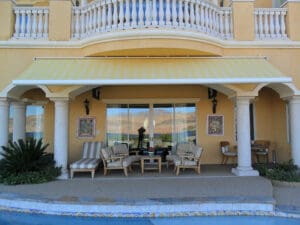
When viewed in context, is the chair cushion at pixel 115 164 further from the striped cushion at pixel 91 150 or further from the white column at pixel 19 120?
the white column at pixel 19 120

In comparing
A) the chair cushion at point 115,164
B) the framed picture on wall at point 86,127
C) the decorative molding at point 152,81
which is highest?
the decorative molding at point 152,81

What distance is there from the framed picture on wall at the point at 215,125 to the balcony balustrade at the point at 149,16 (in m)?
4.87

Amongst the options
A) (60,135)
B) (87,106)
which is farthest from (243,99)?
(87,106)

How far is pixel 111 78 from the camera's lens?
35.9 ft

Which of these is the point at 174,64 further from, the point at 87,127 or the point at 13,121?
the point at 13,121

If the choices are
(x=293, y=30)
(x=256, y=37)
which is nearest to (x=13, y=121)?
(x=256, y=37)

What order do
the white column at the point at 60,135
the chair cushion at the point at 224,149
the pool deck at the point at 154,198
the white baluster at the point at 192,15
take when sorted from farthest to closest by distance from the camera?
the chair cushion at the point at 224,149 → the white column at the point at 60,135 → the white baluster at the point at 192,15 → the pool deck at the point at 154,198

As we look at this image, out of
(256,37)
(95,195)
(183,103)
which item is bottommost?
(95,195)

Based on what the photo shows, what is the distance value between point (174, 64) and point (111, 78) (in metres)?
2.74

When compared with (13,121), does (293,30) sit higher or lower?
higher

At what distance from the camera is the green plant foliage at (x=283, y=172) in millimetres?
11166

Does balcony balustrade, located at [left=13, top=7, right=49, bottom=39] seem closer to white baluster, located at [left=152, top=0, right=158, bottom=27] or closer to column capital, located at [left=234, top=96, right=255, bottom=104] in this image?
white baluster, located at [left=152, top=0, right=158, bottom=27]

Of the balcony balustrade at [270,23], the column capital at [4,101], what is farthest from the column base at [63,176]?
the balcony balustrade at [270,23]

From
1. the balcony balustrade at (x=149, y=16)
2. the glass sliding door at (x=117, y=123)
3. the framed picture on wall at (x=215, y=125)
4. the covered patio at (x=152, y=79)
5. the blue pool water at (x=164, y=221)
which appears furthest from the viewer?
the glass sliding door at (x=117, y=123)
